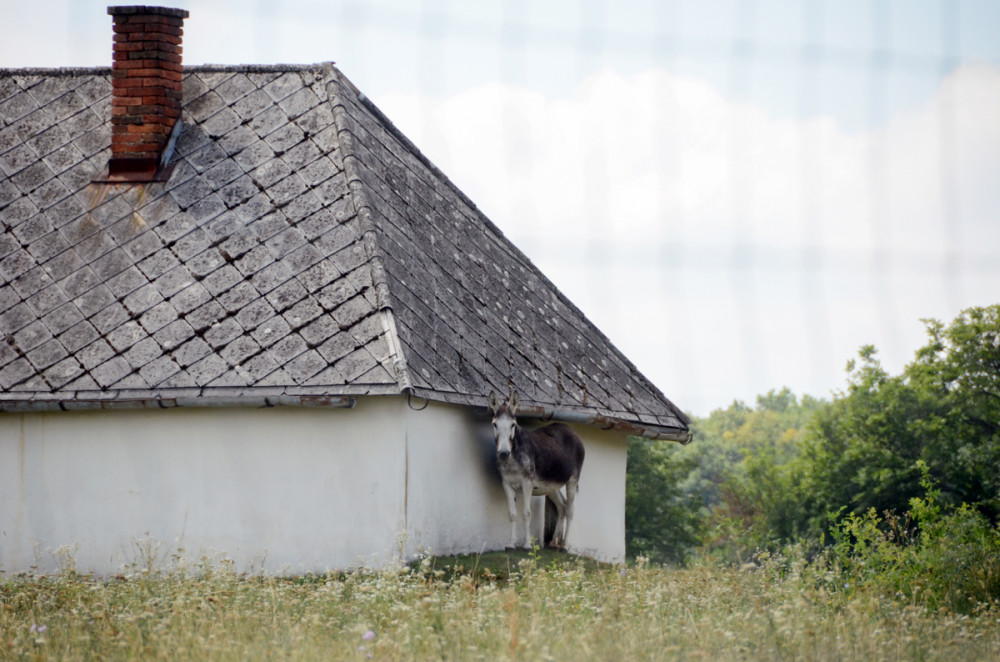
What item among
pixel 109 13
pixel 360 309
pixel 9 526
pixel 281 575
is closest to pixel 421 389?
pixel 360 309

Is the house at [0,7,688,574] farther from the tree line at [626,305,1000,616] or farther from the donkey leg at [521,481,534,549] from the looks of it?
the tree line at [626,305,1000,616]

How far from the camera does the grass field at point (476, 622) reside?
267 inches

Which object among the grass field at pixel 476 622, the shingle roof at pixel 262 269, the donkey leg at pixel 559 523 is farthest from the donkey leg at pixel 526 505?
the grass field at pixel 476 622

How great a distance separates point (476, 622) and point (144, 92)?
9.27 m

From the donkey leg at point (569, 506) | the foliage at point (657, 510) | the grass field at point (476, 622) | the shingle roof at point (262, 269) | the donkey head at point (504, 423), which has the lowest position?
the foliage at point (657, 510)

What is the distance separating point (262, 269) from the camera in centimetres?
1211

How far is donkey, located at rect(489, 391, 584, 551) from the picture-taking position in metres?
11.9

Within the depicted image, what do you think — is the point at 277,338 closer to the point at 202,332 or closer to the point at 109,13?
the point at 202,332

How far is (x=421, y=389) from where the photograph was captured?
10625 millimetres

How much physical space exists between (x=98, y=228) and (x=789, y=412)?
5186 inches

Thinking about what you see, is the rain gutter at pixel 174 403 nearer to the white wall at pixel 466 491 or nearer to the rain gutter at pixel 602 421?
the white wall at pixel 466 491

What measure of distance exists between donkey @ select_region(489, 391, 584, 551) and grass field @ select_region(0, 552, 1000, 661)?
270cm

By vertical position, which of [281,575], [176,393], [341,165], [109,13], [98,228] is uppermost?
[109,13]

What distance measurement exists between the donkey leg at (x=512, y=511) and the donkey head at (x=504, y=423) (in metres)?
0.73
